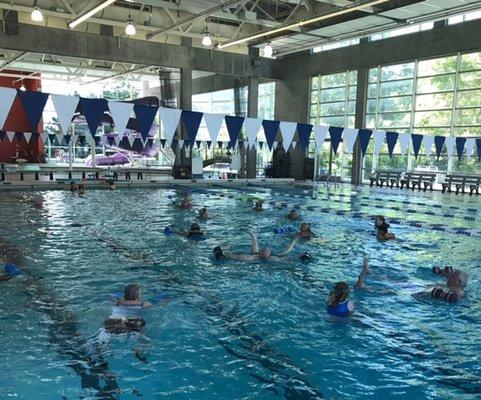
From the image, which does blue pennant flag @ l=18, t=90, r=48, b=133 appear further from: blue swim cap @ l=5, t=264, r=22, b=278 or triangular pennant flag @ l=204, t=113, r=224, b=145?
blue swim cap @ l=5, t=264, r=22, b=278

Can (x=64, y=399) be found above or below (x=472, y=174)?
below

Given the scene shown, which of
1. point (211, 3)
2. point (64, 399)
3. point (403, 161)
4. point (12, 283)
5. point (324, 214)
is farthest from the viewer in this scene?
point (403, 161)

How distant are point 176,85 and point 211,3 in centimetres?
707

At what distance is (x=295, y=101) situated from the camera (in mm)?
24062

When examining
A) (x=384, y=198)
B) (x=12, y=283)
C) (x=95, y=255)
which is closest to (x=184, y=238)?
(x=95, y=255)

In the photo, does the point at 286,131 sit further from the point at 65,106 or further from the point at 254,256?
the point at 254,256

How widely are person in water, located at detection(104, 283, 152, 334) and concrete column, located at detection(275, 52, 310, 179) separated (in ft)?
64.9

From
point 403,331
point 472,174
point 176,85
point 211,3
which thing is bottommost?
point 403,331

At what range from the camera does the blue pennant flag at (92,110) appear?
32.8ft

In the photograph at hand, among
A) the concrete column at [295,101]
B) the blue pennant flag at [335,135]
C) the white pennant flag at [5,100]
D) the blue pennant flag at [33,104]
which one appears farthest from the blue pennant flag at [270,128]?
the concrete column at [295,101]

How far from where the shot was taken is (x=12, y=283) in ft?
18.0

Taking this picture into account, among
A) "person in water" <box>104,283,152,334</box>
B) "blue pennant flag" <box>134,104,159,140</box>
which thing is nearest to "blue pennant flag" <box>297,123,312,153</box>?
"blue pennant flag" <box>134,104,159,140</box>

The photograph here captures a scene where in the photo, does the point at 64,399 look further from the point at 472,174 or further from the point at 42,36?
the point at 472,174

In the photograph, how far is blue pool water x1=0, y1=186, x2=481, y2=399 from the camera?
11.1 feet
